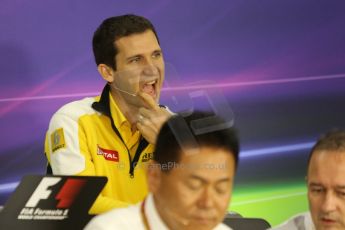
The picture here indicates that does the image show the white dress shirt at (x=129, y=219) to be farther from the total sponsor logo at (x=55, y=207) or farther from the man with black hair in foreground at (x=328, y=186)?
the man with black hair in foreground at (x=328, y=186)

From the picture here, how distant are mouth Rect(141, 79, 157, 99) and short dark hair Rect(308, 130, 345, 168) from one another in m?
0.64

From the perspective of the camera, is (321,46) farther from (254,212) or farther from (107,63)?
(107,63)

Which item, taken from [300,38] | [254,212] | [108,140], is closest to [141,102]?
[108,140]

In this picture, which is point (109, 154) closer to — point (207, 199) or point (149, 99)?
point (149, 99)

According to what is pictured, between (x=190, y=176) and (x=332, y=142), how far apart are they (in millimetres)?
616

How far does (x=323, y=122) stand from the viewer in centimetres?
359

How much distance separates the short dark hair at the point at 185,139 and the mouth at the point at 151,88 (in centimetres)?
88

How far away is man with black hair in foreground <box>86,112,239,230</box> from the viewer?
1.29m

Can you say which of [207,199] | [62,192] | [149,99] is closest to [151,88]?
[149,99]

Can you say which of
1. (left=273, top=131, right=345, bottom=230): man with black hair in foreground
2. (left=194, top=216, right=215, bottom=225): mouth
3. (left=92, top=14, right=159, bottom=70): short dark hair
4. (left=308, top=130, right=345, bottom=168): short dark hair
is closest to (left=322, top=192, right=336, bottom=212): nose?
(left=273, top=131, right=345, bottom=230): man with black hair in foreground

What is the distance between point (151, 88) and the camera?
2.28 meters

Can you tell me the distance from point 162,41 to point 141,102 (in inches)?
41.7

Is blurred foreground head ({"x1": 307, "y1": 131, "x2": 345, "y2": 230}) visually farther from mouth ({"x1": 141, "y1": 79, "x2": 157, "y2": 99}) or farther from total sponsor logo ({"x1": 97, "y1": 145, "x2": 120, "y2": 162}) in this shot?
total sponsor logo ({"x1": 97, "y1": 145, "x2": 120, "y2": 162})

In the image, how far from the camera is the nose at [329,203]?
1.72 meters
